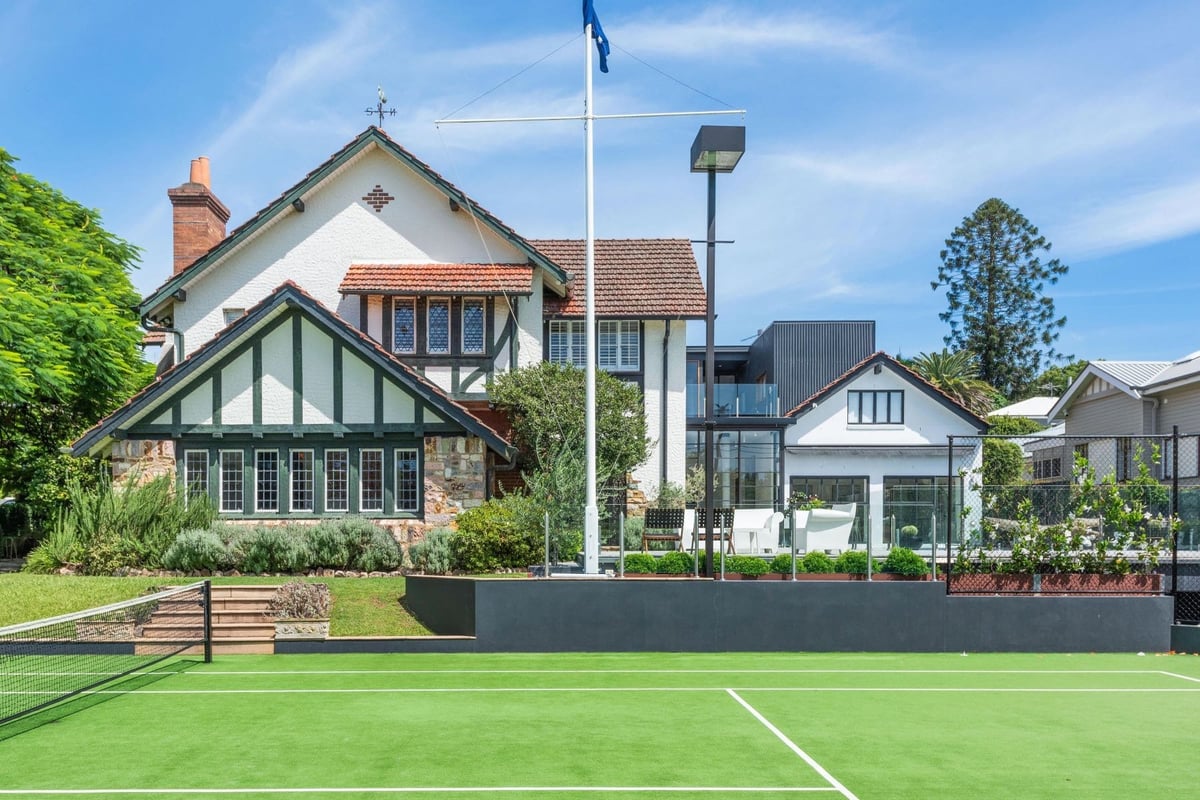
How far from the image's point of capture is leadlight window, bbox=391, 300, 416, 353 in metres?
27.2

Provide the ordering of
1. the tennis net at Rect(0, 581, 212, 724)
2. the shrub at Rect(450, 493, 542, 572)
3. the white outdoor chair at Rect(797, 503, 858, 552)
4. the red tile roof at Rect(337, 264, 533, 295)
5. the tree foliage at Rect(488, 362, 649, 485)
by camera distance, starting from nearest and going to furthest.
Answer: the tennis net at Rect(0, 581, 212, 724), the white outdoor chair at Rect(797, 503, 858, 552), the shrub at Rect(450, 493, 542, 572), the tree foliage at Rect(488, 362, 649, 485), the red tile roof at Rect(337, 264, 533, 295)

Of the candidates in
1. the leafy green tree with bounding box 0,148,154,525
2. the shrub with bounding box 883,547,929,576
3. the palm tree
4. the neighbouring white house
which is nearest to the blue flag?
the shrub with bounding box 883,547,929,576

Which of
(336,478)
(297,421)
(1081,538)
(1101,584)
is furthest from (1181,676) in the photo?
(297,421)

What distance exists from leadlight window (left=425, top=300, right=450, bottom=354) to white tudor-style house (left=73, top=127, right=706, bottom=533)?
0.14ft

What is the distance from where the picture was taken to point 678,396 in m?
30.0

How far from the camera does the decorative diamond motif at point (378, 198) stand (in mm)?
28250

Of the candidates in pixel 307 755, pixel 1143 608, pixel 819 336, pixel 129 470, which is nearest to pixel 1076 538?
pixel 1143 608

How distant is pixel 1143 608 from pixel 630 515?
13909mm

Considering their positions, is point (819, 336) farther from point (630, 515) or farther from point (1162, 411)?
point (630, 515)

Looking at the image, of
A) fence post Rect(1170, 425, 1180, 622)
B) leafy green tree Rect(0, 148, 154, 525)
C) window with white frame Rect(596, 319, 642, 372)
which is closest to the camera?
fence post Rect(1170, 425, 1180, 622)

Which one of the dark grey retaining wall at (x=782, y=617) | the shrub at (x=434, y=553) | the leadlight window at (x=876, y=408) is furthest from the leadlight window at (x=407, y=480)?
the leadlight window at (x=876, y=408)

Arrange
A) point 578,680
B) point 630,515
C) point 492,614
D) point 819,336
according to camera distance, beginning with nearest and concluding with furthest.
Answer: point 578,680 → point 492,614 → point 630,515 → point 819,336

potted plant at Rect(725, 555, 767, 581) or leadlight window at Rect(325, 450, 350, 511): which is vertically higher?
leadlight window at Rect(325, 450, 350, 511)

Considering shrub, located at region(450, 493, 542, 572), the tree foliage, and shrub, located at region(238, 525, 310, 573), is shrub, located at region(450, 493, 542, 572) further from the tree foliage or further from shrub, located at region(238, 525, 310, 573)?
the tree foliage
